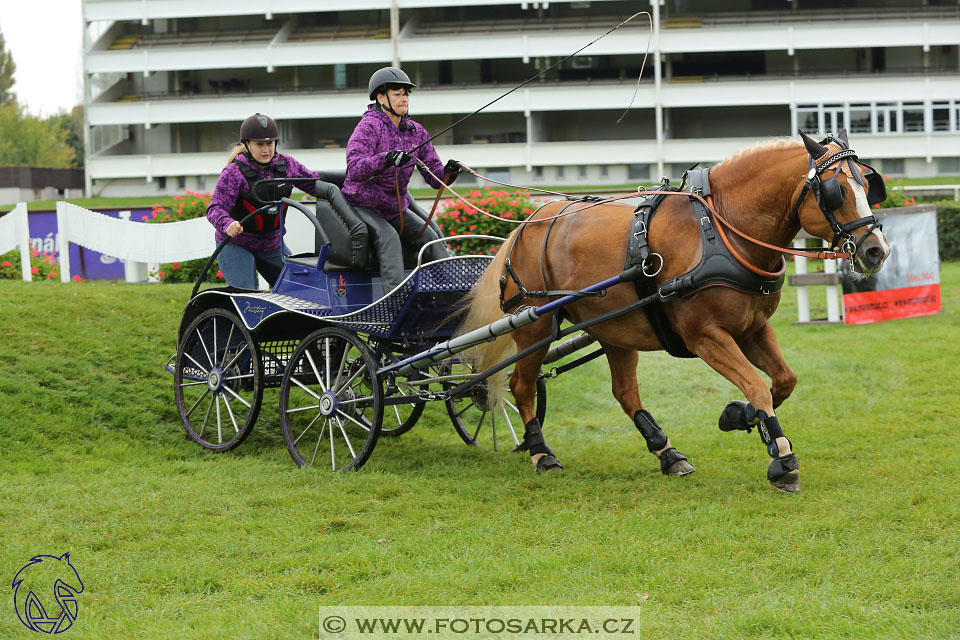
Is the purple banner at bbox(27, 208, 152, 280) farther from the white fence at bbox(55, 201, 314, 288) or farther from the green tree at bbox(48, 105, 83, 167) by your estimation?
the green tree at bbox(48, 105, 83, 167)

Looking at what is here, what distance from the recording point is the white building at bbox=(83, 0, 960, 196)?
3991 cm

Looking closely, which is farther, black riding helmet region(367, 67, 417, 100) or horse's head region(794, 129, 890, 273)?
black riding helmet region(367, 67, 417, 100)

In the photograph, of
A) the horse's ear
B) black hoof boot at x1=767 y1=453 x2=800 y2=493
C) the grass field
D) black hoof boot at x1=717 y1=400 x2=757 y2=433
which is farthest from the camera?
black hoof boot at x1=717 y1=400 x2=757 y2=433

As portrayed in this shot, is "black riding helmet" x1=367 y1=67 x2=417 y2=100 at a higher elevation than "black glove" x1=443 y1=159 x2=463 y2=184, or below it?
higher

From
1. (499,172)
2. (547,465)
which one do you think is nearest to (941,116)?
(499,172)

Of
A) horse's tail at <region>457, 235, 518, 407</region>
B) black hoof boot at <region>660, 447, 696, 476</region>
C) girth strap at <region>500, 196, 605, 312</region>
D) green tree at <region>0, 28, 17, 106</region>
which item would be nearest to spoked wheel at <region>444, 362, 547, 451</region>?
horse's tail at <region>457, 235, 518, 407</region>

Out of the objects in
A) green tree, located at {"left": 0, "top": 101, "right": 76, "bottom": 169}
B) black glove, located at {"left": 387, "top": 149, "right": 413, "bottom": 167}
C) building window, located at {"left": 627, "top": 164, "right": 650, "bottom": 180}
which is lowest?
black glove, located at {"left": 387, "top": 149, "right": 413, "bottom": 167}

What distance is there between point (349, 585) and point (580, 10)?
137 ft

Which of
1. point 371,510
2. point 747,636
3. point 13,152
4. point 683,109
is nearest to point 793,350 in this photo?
point 371,510

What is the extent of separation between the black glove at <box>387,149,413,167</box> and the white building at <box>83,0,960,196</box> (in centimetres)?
3424

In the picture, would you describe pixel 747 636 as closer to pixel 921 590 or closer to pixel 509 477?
pixel 921 590

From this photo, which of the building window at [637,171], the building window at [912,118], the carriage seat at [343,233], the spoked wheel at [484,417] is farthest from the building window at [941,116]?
the carriage seat at [343,233]

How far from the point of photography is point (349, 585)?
428 cm

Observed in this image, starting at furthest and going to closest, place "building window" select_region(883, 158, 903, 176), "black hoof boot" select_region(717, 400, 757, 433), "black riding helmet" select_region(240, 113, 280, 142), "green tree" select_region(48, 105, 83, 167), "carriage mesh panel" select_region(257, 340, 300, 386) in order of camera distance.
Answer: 1. "green tree" select_region(48, 105, 83, 167)
2. "building window" select_region(883, 158, 903, 176)
3. "carriage mesh panel" select_region(257, 340, 300, 386)
4. "black riding helmet" select_region(240, 113, 280, 142)
5. "black hoof boot" select_region(717, 400, 757, 433)
